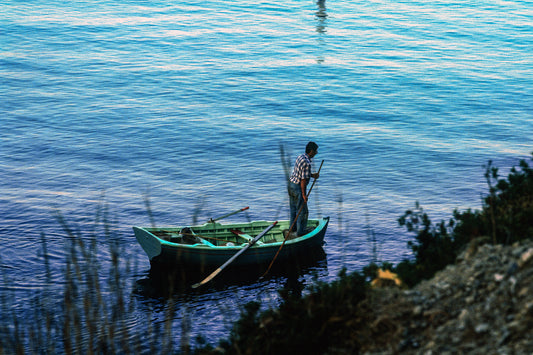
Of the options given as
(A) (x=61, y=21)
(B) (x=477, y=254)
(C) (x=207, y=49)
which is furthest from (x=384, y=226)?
(A) (x=61, y=21)

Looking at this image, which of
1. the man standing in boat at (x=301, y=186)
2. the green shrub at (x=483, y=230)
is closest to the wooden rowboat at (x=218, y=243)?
the man standing in boat at (x=301, y=186)

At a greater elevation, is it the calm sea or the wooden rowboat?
the calm sea

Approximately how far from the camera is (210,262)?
51.2ft

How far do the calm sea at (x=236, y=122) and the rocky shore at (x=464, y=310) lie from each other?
140cm

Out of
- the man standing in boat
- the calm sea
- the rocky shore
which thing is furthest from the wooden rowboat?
the rocky shore

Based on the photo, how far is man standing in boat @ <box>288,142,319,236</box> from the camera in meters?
15.7

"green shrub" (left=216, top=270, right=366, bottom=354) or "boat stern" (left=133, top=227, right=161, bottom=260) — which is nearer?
"green shrub" (left=216, top=270, right=366, bottom=354)

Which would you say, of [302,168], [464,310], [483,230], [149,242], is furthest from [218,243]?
[464,310]

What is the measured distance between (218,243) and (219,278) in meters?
0.86

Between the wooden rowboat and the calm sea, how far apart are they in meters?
0.62

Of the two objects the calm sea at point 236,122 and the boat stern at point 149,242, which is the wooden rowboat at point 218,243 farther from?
the calm sea at point 236,122

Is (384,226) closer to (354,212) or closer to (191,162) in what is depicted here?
(354,212)

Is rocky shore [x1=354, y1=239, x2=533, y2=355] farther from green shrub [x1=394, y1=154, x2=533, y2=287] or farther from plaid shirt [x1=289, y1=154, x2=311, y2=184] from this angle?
plaid shirt [x1=289, y1=154, x2=311, y2=184]

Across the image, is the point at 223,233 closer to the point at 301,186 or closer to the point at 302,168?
the point at 301,186
